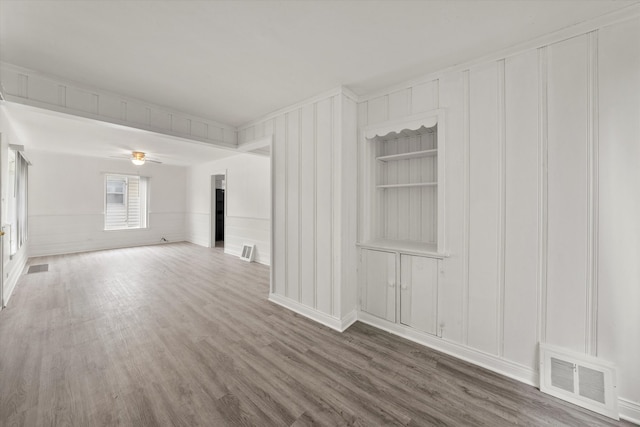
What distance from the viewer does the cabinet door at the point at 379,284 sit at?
254 cm

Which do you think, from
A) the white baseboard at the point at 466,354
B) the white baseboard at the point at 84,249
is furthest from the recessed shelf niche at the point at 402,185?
the white baseboard at the point at 84,249

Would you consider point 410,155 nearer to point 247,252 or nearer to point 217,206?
point 247,252

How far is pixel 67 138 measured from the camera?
459 centimetres

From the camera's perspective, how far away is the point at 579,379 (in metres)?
1.64

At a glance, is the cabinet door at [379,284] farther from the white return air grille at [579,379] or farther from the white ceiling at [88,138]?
the white ceiling at [88,138]

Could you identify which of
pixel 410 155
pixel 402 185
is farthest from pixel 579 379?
pixel 410 155

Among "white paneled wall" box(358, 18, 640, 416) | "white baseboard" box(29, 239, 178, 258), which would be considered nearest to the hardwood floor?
"white paneled wall" box(358, 18, 640, 416)

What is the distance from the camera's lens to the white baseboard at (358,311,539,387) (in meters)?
1.85

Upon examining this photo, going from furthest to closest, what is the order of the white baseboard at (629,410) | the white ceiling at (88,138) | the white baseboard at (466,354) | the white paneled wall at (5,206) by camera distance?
the white ceiling at (88,138) < the white paneled wall at (5,206) < the white baseboard at (466,354) < the white baseboard at (629,410)

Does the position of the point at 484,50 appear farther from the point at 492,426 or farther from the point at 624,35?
the point at 492,426

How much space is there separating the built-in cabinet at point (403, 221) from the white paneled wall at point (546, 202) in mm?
123

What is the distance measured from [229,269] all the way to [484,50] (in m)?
4.91

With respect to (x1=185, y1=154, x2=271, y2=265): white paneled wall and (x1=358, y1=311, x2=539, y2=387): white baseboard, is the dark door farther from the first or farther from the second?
(x1=358, y1=311, x2=539, y2=387): white baseboard

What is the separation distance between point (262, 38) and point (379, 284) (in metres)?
2.47
